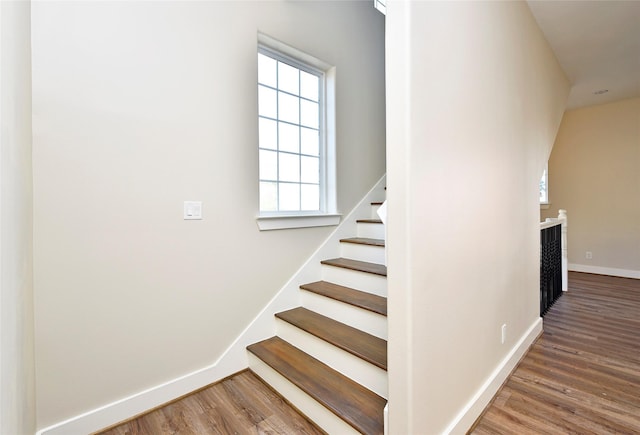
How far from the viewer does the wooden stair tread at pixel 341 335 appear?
5.30ft

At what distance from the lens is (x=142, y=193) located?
66.4 inches

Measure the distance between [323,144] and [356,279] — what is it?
1.24 meters

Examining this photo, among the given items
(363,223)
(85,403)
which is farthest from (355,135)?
(85,403)

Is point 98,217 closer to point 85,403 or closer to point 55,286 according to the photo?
point 55,286

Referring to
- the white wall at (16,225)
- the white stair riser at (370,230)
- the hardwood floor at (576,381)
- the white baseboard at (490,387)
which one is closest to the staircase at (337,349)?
the white stair riser at (370,230)

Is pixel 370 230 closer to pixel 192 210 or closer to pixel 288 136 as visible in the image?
pixel 288 136

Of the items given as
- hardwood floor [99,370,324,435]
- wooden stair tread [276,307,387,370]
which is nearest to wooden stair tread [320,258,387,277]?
wooden stair tread [276,307,387,370]

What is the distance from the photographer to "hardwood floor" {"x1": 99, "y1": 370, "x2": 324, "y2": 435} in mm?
1552

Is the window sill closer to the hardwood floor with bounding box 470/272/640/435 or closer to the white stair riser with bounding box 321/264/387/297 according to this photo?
the white stair riser with bounding box 321/264/387/297

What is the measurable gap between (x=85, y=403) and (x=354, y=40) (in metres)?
3.29

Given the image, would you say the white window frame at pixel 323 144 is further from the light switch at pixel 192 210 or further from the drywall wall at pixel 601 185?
the drywall wall at pixel 601 185

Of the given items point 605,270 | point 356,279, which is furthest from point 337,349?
point 605,270

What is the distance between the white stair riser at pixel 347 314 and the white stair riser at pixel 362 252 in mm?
534

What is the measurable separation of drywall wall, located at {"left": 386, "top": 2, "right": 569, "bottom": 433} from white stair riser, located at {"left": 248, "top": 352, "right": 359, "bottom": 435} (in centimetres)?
33
